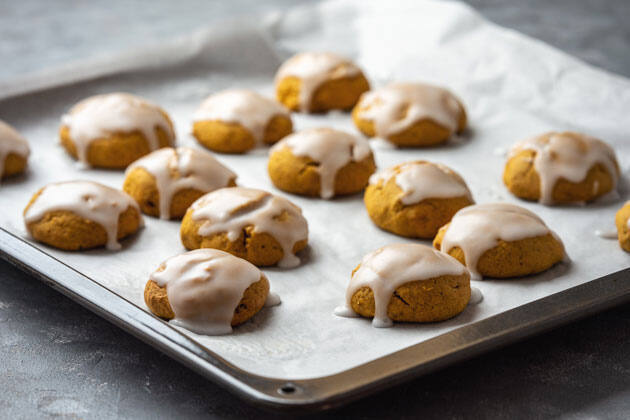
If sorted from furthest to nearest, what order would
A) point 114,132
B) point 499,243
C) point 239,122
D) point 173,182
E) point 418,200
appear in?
point 239,122
point 114,132
point 173,182
point 418,200
point 499,243

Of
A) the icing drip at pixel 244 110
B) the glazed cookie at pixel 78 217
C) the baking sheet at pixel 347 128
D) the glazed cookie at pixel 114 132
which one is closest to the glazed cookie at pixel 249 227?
the baking sheet at pixel 347 128

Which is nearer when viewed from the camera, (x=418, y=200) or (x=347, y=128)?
(x=418, y=200)

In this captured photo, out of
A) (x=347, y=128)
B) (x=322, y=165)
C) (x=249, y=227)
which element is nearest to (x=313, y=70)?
(x=347, y=128)

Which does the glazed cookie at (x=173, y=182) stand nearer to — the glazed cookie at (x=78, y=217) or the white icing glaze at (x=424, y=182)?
the glazed cookie at (x=78, y=217)

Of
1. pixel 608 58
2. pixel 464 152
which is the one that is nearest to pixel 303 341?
pixel 464 152

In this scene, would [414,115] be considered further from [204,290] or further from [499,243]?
[204,290]

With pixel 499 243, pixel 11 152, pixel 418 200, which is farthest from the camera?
pixel 11 152
